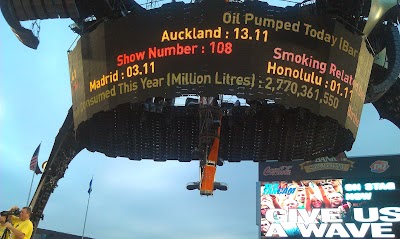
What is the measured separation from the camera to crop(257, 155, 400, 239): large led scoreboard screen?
143 ft

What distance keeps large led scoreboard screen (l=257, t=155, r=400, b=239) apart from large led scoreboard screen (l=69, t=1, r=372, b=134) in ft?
103

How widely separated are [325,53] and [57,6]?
9782 millimetres

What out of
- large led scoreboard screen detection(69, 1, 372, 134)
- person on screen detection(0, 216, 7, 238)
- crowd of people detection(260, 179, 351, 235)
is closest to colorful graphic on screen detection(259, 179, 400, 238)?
crowd of people detection(260, 179, 351, 235)

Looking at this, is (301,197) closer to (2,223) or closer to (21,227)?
(2,223)

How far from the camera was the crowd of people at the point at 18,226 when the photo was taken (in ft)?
24.3

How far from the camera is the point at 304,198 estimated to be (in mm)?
46562

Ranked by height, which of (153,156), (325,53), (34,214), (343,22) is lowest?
(34,214)

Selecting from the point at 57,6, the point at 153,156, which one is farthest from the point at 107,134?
the point at 57,6

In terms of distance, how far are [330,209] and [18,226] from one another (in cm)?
4169

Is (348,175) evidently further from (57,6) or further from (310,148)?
(57,6)

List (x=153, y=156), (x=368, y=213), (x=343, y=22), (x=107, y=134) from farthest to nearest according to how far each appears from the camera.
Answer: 1. (x=368, y=213)
2. (x=153, y=156)
3. (x=107, y=134)
4. (x=343, y=22)

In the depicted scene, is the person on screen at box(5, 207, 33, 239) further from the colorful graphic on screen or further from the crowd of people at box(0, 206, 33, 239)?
the colorful graphic on screen

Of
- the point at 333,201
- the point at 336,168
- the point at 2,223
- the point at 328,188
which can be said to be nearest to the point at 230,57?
the point at 2,223

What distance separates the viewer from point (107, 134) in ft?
67.7
